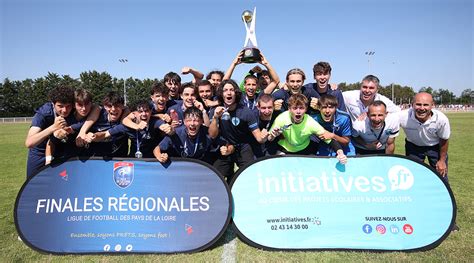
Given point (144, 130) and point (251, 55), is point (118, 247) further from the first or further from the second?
point (251, 55)

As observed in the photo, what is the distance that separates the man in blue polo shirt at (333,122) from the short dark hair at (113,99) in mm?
2892

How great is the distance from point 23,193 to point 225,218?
2650 mm

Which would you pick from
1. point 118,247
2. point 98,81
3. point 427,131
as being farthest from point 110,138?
point 98,81

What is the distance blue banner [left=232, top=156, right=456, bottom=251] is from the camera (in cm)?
384

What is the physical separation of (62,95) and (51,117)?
39cm

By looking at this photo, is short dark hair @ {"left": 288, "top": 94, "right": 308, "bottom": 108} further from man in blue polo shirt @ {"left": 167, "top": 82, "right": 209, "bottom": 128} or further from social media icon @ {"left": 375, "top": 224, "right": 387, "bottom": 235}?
social media icon @ {"left": 375, "top": 224, "right": 387, "bottom": 235}

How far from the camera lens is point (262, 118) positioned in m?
4.73

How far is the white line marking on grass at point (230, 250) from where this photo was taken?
3623 mm

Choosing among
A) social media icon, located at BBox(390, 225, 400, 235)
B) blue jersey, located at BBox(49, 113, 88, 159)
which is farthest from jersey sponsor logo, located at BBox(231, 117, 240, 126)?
social media icon, located at BBox(390, 225, 400, 235)

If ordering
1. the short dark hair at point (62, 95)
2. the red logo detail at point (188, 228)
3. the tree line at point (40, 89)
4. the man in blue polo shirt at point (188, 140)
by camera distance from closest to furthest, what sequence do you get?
the red logo detail at point (188, 228)
the short dark hair at point (62, 95)
the man in blue polo shirt at point (188, 140)
the tree line at point (40, 89)

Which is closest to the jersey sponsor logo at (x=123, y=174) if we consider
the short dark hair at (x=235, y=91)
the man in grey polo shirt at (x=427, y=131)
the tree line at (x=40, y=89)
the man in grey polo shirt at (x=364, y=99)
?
the short dark hair at (x=235, y=91)

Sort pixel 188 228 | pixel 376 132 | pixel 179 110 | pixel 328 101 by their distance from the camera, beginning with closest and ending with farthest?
pixel 188 228
pixel 328 101
pixel 376 132
pixel 179 110

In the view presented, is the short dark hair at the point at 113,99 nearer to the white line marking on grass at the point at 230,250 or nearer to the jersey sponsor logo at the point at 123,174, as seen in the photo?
the jersey sponsor logo at the point at 123,174

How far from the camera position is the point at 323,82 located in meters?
5.04
